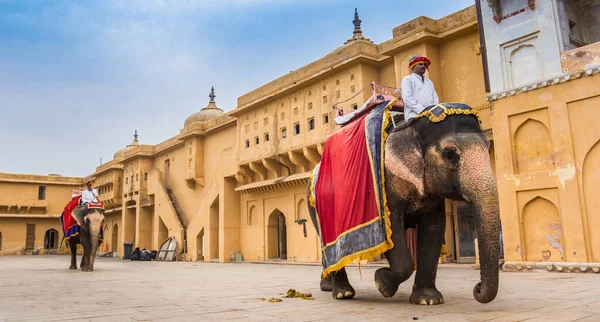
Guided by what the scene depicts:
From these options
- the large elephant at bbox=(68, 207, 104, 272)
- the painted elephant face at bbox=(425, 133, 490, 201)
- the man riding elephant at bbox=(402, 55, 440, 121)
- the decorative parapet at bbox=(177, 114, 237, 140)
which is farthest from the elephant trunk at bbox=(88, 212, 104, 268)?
the decorative parapet at bbox=(177, 114, 237, 140)

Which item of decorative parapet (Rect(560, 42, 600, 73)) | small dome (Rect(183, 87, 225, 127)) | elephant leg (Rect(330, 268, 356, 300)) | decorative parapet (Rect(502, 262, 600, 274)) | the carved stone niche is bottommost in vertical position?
decorative parapet (Rect(502, 262, 600, 274))

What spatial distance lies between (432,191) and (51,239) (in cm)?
4560

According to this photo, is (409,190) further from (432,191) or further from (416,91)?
(416,91)

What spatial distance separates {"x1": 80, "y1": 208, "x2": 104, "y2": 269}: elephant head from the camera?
42.3 ft

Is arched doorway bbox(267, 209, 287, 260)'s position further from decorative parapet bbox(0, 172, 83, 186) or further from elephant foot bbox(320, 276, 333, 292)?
decorative parapet bbox(0, 172, 83, 186)

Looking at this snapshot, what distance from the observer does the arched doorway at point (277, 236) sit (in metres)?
21.9

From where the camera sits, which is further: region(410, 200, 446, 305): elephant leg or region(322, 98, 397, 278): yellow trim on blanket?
region(410, 200, 446, 305): elephant leg

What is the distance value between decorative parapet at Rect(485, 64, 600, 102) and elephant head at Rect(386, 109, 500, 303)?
7924 millimetres

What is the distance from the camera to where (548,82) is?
1172 cm

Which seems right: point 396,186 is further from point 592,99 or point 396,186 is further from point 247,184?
point 247,184

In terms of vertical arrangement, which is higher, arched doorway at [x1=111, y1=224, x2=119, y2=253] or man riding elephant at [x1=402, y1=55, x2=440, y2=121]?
man riding elephant at [x1=402, y1=55, x2=440, y2=121]

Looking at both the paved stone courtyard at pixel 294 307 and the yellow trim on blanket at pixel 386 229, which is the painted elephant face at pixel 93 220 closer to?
the paved stone courtyard at pixel 294 307

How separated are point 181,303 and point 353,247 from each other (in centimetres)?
217

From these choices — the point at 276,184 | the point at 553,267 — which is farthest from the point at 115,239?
the point at 553,267
